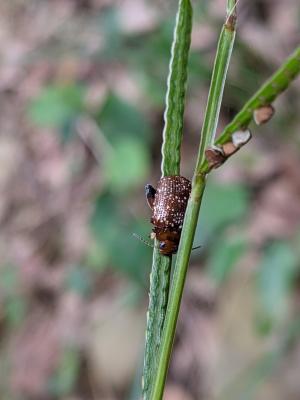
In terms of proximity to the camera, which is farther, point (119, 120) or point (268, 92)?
point (119, 120)

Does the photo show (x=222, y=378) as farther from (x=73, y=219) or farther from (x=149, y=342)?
(x=149, y=342)

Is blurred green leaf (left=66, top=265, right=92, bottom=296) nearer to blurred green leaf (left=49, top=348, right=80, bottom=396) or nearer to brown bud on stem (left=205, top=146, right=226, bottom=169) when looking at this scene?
blurred green leaf (left=49, top=348, right=80, bottom=396)

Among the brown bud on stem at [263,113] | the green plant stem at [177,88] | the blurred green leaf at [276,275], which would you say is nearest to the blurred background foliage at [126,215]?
the blurred green leaf at [276,275]

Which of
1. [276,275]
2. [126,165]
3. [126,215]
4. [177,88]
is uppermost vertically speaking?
[126,165]

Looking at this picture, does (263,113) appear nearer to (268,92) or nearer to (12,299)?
(268,92)

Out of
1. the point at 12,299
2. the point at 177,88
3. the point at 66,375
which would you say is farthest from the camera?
the point at 12,299

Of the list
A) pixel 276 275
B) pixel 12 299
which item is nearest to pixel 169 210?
pixel 276 275

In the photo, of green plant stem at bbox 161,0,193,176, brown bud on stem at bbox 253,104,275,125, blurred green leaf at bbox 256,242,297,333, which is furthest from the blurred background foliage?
brown bud on stem at bbox 253,104,275,125

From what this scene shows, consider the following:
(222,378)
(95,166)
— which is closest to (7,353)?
(95,166)
